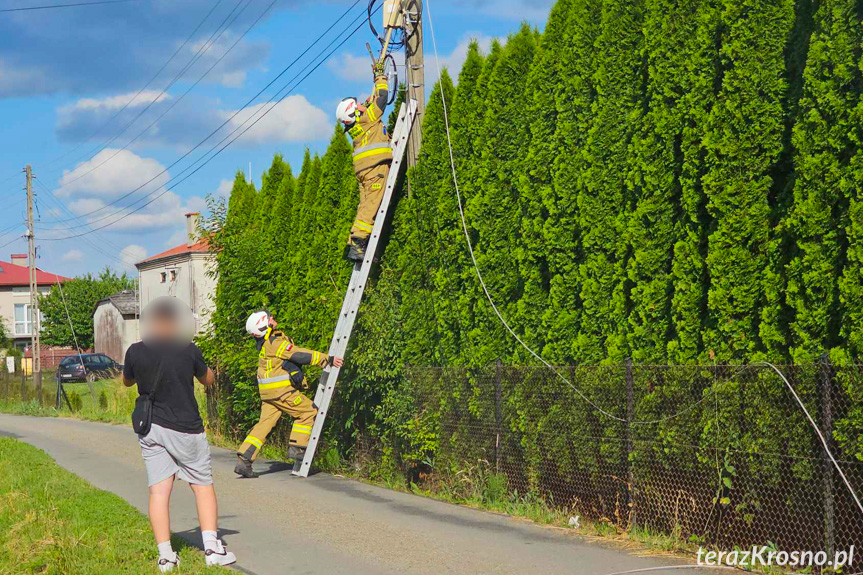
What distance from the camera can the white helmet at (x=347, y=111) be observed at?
11.4 m

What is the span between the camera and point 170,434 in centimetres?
706

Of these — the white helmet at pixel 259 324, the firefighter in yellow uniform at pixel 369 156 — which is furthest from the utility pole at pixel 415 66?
the white helmet at pixel 259 324

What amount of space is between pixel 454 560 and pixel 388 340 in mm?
4579

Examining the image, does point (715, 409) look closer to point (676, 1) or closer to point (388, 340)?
point (676, 1)

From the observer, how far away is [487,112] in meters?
10.2

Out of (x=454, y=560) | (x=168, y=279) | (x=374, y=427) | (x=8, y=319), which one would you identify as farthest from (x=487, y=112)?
(x=8, y=319)

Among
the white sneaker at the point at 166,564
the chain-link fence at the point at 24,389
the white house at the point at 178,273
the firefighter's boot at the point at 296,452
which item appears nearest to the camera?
the white sneaker at the point at 166,564

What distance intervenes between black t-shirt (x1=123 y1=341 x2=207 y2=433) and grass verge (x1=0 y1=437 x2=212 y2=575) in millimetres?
1138

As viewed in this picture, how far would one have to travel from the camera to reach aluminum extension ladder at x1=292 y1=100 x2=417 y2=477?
1158 centimetres

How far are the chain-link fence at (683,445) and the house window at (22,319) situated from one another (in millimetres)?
85031

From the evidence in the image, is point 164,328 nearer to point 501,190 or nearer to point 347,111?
point 501,190

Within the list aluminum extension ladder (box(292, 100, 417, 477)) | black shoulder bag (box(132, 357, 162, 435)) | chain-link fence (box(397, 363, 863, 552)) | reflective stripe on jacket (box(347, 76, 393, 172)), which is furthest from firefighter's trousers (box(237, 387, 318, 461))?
black shoulder bag (box(132, 357, 162, 435))

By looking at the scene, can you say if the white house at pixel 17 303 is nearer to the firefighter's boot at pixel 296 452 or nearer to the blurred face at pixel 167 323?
the firefighter's boot at pixel 296 452

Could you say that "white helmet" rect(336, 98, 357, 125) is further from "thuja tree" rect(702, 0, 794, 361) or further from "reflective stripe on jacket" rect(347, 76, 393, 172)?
"thuja tree" rect(702, 0, 794, 361)
